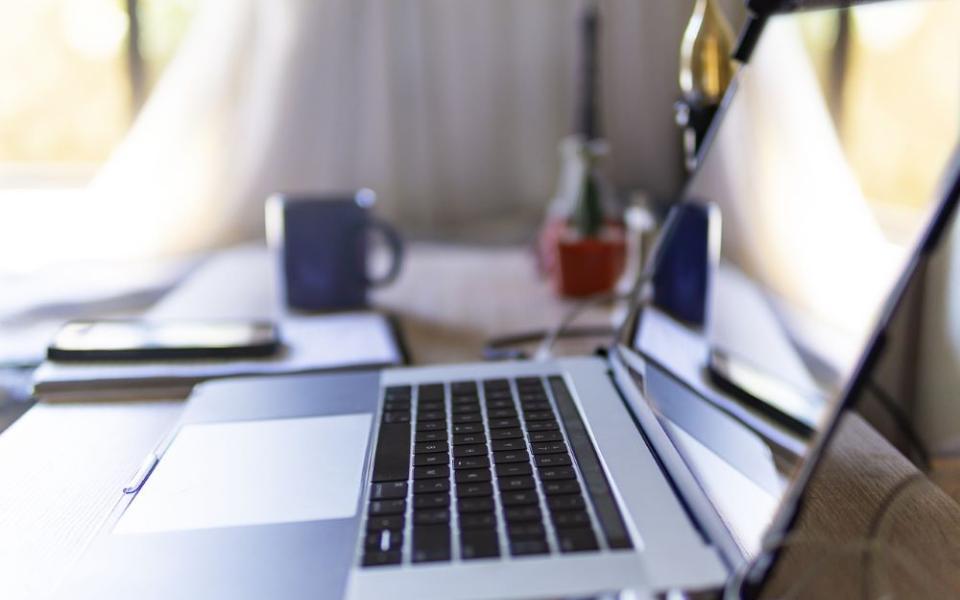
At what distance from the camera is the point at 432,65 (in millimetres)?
1537

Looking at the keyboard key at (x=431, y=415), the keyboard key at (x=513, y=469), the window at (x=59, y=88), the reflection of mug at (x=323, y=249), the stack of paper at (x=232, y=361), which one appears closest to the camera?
the keyboard key at (x=513, y=469)

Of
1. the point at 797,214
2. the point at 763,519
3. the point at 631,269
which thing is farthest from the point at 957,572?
the point at 631,269

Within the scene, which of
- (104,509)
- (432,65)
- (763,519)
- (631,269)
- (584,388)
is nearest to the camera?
(763,519)

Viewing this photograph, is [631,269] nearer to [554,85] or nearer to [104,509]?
[554,85]

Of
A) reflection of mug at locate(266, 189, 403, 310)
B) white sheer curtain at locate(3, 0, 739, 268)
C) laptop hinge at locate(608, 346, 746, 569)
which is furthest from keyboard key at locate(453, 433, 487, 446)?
white sheer curtain at locate(3, 0, 739, 268)

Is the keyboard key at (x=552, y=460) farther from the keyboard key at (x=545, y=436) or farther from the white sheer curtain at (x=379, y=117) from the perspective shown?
the white sheer curtain at (x=379, y=117)

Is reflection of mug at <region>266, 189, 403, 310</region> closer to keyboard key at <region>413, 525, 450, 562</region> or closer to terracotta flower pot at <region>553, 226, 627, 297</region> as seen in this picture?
terracotta flower pot at <region>553, 226, 627, 297</region>

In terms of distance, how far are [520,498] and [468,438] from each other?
11cm

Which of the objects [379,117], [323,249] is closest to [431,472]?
[323,249]

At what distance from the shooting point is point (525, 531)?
0.43 meters

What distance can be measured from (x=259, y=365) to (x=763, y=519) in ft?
1.59

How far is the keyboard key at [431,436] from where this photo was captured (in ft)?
1.87

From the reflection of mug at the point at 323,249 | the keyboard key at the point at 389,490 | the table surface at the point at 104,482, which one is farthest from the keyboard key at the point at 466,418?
the reflection of mug at the point at 323,249

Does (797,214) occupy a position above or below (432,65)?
below
